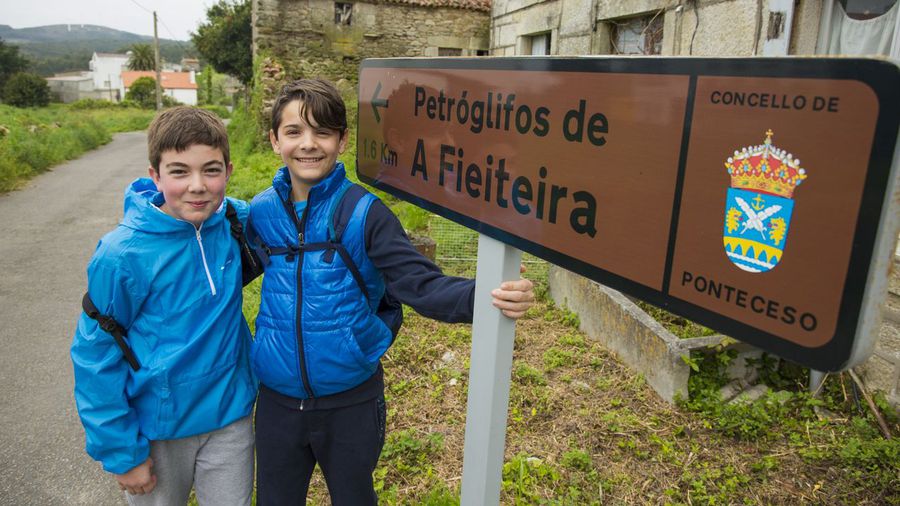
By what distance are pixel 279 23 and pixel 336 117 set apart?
1276cm

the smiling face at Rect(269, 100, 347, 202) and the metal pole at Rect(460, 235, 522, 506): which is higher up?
the smiling face at Rect(269, 100, 347, 202)

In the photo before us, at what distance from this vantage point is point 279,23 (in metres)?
13.3

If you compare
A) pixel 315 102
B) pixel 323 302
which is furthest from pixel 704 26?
pixel 323 302

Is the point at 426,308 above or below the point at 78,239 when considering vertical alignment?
above

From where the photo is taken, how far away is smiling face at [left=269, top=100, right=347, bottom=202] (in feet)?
6.33

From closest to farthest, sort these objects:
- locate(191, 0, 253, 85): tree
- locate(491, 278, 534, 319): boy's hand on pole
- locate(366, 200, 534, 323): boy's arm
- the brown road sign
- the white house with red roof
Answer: the brown road sign < locate(491, 278, 534, 319): boy's hand on pole < locate(366, 200, 534, 323): boy's arm < locate(191, 0, 253, 85): tree < the white house with red roof

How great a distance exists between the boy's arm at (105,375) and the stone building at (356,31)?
12841 mm

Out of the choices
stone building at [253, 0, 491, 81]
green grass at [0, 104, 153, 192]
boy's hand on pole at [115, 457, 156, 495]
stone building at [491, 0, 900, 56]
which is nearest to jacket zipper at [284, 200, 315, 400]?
boy's hand on pole at [115, 457, 156, 495]

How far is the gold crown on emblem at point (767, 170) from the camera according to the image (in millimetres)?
872

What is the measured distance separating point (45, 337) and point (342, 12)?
430 inches

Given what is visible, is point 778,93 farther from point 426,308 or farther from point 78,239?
point 78,239

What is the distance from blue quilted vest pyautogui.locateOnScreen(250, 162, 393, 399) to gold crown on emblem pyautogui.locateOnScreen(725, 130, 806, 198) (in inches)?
46.4

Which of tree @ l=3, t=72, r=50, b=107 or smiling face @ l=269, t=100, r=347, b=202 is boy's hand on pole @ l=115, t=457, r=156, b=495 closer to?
smiling face @ l=269, t=100, r=347, b=202

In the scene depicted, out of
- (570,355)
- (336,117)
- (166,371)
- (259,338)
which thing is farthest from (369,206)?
(570,355)
